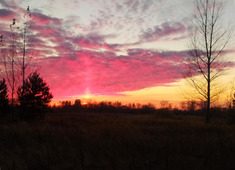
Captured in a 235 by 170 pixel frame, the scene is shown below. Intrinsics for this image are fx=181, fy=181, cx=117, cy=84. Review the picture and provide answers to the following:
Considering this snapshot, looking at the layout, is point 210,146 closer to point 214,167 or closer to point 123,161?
point 214,167

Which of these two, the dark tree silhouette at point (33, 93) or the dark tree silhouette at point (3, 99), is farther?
the dark tree silhouette at point (3, 99)

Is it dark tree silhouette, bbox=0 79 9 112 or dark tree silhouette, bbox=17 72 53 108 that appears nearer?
dark tree silhouette, bbox=17 72 53 108

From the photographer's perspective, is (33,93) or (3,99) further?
(3,99)

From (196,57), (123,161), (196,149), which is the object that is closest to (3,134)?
(123,161)

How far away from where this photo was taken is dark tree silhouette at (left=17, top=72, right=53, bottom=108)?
1691 cm

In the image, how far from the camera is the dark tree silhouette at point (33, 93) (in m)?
16.9

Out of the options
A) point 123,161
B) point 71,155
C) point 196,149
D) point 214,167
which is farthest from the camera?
point 196,149

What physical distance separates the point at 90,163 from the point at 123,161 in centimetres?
93

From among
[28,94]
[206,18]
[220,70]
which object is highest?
[206,18]

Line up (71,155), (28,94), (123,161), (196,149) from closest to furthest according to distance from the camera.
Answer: (123,161) → (71,155) → (196,149) → (28,94)

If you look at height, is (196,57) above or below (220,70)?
above

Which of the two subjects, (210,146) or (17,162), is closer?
(17,162)

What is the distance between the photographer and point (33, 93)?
1711cm

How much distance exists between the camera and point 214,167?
4.46 meters
